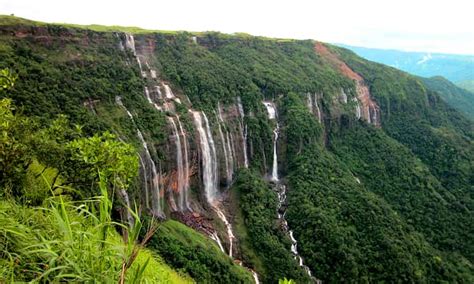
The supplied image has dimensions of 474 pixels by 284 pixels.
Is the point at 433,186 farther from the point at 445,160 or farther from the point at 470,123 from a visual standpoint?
the point at 470,123

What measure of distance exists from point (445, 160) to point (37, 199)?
52226 millimetres

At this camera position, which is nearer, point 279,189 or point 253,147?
point 279,189

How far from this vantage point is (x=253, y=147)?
128 ft

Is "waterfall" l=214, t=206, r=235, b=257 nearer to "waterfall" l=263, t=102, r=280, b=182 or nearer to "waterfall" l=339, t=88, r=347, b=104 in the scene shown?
"waterfall" l=263, t=102, r=280, b=182

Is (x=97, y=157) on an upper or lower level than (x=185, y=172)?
upper

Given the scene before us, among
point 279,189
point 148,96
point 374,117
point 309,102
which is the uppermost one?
point 148,96

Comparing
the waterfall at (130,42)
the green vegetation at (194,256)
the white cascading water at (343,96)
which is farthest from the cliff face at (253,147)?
the green vegetation at (194,256)

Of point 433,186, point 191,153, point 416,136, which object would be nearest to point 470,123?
point 416,136

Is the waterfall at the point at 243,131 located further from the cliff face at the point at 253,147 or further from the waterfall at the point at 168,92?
the waterfall at the point at 168,92

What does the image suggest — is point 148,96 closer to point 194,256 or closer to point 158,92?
point 158,92

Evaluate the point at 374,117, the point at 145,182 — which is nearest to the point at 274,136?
the point at 145,182

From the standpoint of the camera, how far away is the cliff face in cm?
2795

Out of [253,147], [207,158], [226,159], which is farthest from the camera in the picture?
[253,147]

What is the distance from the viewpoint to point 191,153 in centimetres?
3203
